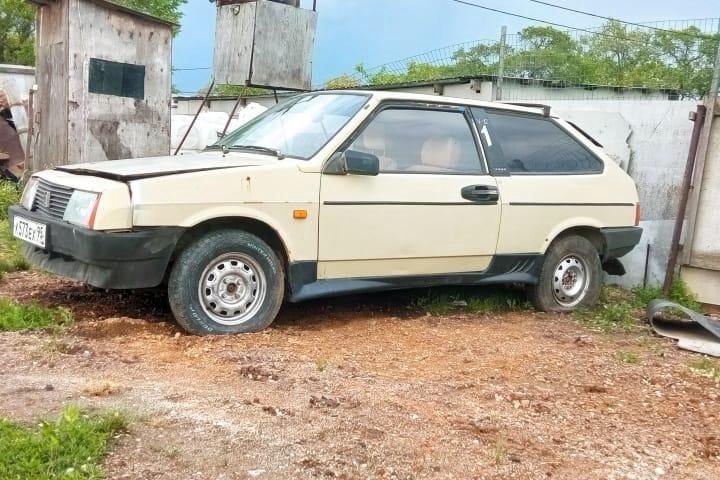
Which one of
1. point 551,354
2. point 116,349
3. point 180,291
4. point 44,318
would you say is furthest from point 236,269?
point 551,354

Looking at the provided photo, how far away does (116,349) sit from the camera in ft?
14.2

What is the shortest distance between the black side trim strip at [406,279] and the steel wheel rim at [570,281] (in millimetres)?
280

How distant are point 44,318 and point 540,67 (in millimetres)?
11219

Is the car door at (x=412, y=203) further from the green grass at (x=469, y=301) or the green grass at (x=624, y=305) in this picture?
the green grass at (x=624, y=305)

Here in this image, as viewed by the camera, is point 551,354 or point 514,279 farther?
point 514,279

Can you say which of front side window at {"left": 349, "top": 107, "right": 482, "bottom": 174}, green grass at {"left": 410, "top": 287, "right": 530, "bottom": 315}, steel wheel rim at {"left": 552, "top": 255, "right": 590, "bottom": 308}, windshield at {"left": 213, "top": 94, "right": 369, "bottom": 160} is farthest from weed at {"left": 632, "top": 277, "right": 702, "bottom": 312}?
windshield at {"left": 213, "top": 94, "right": 369, "bottom": 160}

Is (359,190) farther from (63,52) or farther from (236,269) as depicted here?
(63,52)

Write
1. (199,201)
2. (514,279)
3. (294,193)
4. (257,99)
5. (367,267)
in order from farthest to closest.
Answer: (257,99), (514,279), (367,267), (294,193), (199,201)

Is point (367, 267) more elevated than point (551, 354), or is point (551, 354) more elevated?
point (367, 267)

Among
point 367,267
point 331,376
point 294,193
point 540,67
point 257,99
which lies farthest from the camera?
point 257,99

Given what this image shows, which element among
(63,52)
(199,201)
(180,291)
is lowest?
(180,291)

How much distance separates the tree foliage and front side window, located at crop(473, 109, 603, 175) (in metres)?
5.54

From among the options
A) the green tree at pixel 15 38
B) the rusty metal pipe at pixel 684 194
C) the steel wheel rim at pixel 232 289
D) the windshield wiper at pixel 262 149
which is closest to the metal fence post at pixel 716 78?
the rusty metal pipe at pixel 684 194

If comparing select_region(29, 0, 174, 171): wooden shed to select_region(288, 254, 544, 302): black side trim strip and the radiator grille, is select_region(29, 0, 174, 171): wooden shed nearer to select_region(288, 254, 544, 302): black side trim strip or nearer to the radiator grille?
the radiator grille
